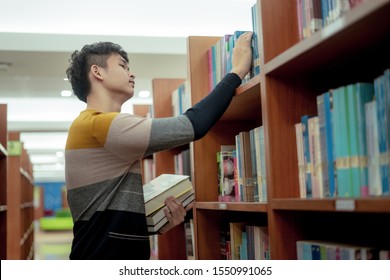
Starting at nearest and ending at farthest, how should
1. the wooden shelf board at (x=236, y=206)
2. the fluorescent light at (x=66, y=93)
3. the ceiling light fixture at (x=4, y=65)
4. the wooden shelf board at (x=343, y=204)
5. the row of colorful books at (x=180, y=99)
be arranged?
the wooden shelf board at (x=343, y=204), the wooden shelf board at (x=236, y=206), the row of colorful books at (x=180, y=99), the ceiling light fixture at (x=4, y=65), the fluorescent light at (x=66, y=93)

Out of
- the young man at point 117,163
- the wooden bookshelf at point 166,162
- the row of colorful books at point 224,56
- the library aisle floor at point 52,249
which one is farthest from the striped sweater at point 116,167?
the library aisle floor at point 52,249

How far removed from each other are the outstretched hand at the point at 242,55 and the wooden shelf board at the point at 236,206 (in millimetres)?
445

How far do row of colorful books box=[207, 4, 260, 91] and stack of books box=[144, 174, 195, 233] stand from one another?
467mm

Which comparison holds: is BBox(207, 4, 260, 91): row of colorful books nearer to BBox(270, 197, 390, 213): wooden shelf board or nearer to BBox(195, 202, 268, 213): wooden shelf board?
BBox(195, 202, 268, 213): wooden shelf board

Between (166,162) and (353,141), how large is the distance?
2093 mm

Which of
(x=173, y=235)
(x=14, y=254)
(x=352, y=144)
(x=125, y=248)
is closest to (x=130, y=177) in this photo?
(x=125, y=248)

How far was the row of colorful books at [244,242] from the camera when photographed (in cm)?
182

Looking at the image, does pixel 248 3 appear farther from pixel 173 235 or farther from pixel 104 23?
pixel 173 235

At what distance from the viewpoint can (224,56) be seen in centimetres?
207

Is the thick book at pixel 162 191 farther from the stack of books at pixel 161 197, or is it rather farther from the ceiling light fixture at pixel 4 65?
the ceiling light fixture at pixel 4 65

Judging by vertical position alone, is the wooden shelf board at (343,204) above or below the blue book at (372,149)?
below

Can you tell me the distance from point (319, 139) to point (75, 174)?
83cm

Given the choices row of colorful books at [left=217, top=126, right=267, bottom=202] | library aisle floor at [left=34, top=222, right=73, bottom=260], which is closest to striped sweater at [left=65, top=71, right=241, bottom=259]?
row of colorful books at [left=217, top=126, right=267, bottom=202]

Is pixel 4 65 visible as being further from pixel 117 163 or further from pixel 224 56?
pixel 117 163
